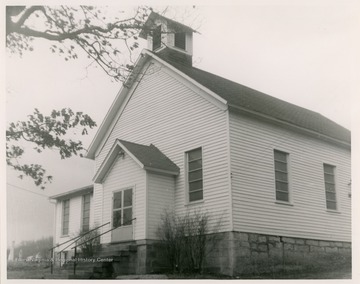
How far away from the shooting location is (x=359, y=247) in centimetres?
1173

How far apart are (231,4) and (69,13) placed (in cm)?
422

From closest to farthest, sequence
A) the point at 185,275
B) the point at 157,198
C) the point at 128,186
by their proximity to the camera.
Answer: the point at 185,275
the point at 157,198
the point at 128,186

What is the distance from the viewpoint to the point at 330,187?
19.9 metres

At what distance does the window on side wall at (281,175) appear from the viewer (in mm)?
17812

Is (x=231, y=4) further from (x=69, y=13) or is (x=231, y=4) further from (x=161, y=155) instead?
(x=161, y=155)

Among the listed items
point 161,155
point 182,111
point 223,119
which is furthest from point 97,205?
point 223,119

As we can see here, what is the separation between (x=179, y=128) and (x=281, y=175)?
→ 4009mm

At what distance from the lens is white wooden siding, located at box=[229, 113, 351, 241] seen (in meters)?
16.4

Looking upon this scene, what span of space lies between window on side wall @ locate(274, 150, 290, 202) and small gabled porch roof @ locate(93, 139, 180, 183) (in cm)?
349

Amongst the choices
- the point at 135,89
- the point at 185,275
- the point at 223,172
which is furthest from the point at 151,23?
the point at 135,89

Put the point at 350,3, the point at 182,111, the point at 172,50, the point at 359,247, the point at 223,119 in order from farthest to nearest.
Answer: the point at 172,50 < the point at 182,111 < the point at 223,119 < the point at 350,3 < the point at 359,247

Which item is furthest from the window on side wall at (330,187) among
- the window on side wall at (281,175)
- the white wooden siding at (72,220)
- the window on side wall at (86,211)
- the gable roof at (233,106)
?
the white wooden siding at (72,220)

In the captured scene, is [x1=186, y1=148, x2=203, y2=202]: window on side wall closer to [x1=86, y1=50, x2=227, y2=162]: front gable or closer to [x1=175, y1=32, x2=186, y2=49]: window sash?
[x1=86, y1=50, x2=227, y2=162]: front gable

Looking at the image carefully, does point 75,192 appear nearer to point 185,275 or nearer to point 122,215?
point 122,215
